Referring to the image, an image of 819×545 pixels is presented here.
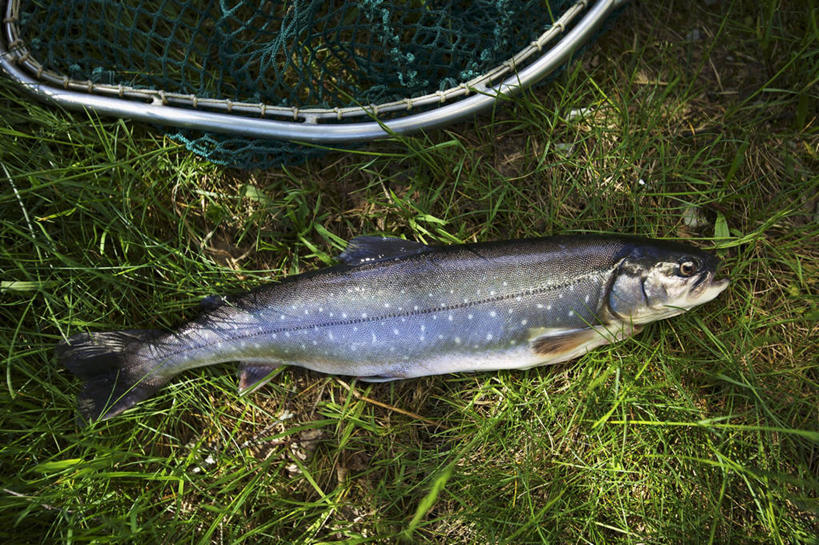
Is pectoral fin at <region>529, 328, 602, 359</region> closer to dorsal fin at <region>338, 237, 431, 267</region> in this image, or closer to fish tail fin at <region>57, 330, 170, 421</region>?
dorsal fin at <region>338, 237, 431, 267</region>

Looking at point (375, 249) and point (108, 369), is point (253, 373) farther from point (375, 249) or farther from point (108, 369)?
point (375, 249)

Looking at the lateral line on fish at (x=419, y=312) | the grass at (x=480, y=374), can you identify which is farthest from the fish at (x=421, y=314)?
the grass at (x=480, y=374)

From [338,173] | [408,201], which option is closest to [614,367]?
[408,201]

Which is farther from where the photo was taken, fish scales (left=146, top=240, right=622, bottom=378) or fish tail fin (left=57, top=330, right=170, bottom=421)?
fish tail fin (left=57, top=330, right=170, bottom=421)

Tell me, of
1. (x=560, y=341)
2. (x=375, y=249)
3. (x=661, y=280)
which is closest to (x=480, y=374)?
(x=560, y=341)

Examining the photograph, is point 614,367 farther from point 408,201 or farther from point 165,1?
point 165,1

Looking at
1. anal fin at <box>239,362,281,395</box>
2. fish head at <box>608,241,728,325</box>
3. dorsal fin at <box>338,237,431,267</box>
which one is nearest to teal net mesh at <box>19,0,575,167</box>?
dorsal fin at <box>338,237,431,267</box>

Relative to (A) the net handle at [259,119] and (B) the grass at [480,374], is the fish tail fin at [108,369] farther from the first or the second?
(A) the net handle at [259,119]
